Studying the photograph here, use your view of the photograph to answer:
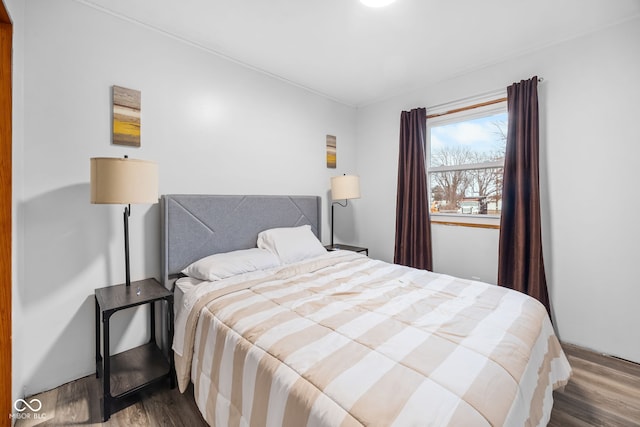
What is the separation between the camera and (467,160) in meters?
3.09

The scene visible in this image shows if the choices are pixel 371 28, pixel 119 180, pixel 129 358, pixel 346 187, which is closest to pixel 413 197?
pixel 346 187

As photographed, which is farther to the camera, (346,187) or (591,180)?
(346,187)

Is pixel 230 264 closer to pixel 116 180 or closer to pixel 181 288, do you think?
pixel 181 288

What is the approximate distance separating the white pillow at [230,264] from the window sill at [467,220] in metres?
1.92

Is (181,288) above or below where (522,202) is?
below

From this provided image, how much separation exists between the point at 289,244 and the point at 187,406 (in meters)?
1.39

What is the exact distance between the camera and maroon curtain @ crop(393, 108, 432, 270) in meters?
3.22

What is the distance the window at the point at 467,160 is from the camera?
113 inches

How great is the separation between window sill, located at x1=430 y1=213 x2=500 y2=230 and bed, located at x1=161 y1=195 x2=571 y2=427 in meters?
1.12

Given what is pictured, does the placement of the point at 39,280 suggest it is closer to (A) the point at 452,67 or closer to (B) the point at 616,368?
(A) the point at 452,67

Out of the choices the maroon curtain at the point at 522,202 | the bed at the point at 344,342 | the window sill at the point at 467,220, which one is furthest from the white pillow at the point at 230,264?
the maroon curtain at the point at 522,202

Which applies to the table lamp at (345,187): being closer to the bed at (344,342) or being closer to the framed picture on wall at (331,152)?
the framed picture on wall at (331,152)

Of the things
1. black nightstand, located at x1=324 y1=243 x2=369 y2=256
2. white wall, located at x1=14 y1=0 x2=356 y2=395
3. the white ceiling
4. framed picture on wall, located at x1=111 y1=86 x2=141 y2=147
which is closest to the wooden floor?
white wall, located at x1=14 y1=0 x2=356 y2=395

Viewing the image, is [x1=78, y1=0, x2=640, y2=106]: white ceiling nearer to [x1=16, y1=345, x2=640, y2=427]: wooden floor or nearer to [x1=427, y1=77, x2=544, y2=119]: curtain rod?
[x1=427, y1=77, x2=544, y2=119]: curtain rod
